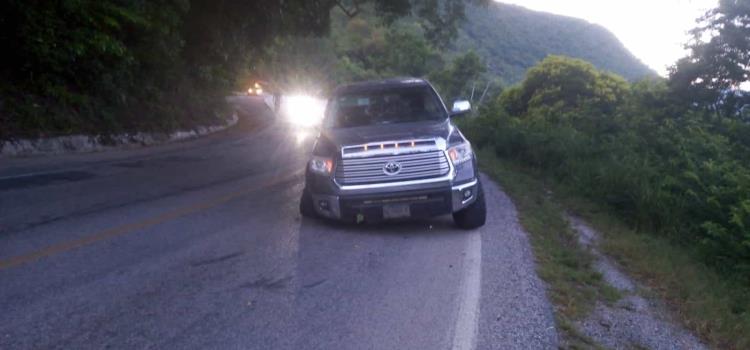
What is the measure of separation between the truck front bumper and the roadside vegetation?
1145 mm

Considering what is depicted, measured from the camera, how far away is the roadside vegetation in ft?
23.6

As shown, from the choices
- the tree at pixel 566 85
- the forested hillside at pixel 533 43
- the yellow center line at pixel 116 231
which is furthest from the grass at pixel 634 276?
the forested hillside at pixel 533 43

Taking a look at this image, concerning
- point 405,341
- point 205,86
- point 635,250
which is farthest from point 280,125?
point 405,341

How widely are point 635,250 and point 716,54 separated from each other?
15373 mm

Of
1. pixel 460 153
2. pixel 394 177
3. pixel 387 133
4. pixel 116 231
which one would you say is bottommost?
pixel 116 231

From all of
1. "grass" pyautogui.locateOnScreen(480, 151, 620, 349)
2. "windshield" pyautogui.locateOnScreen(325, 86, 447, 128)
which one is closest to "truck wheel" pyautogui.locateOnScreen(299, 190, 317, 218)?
"windshield" pyautogui.locateOnScreen(325, 86, 447, 128)

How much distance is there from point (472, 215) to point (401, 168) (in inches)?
41.4

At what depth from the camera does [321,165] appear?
8.18 metres

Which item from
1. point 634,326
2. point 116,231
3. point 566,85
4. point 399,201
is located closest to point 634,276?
point 634,326

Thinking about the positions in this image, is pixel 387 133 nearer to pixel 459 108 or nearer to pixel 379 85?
pixel 459 108

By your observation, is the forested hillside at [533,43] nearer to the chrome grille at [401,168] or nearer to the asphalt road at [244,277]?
the asphalt road at [244,277]

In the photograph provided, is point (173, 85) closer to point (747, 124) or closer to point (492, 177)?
point (492, 177)

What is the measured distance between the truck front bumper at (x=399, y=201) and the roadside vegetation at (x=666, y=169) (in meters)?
1.15

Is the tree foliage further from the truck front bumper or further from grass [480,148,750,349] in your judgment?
grass [480,148,750,349]
